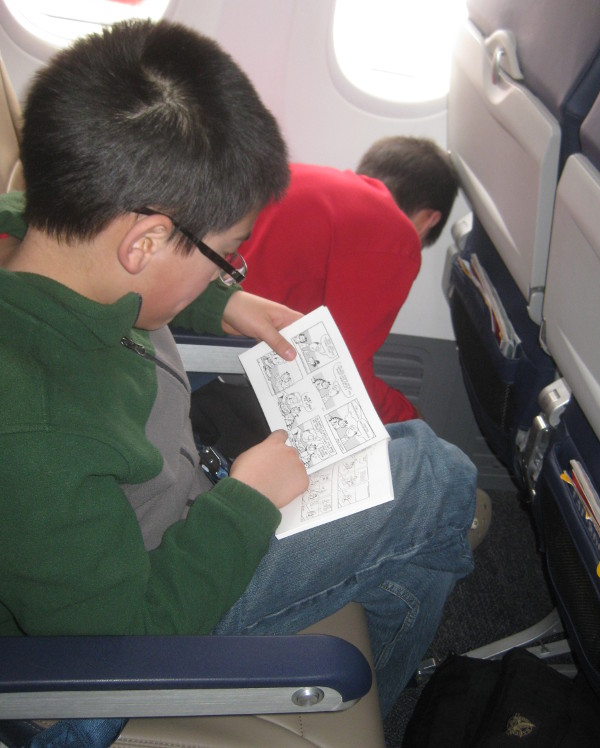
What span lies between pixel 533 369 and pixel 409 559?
0.45 meters

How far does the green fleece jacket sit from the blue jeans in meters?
0.08

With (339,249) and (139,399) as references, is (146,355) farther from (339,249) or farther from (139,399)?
(339,249)

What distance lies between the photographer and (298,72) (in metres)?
1.79

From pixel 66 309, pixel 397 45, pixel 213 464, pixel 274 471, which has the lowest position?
pixel 213 464

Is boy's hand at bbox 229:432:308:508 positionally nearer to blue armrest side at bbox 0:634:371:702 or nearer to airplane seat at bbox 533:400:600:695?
blue armrest side at bbox 0:634:371:702

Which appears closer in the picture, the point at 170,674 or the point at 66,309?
the point at 170,674

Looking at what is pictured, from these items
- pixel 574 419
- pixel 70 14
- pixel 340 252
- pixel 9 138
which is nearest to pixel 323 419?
pixel 574 419

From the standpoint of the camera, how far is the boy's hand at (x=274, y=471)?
3.29ft

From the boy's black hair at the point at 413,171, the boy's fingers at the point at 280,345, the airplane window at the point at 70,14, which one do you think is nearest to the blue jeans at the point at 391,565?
the boy's fingers at the point at 280,345

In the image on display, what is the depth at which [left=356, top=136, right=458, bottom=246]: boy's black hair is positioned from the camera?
68.3 inches

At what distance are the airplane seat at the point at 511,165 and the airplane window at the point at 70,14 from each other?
2.92ft

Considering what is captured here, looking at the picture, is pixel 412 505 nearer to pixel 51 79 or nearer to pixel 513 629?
pixel 51 79

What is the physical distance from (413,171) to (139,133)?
3.50 ft

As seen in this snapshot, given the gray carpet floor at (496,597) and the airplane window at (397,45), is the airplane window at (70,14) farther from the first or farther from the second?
the gray carpet floor at (496,597)
